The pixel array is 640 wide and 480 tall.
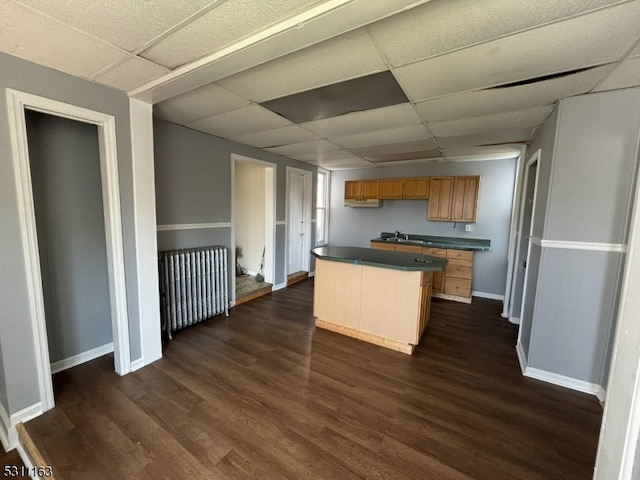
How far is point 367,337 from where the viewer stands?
2.97m

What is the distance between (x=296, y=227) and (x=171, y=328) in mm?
2855

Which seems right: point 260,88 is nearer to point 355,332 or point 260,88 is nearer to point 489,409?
point 355,332

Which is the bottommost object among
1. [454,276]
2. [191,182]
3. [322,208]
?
[454,276]

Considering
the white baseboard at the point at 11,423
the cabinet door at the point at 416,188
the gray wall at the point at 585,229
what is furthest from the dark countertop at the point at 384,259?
the white baseboard at the point at 11,423

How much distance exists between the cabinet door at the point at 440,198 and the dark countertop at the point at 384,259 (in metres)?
1.88

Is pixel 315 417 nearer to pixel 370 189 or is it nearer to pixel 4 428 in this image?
pixel 4 428

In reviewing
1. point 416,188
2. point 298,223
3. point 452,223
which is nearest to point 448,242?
point 452,223

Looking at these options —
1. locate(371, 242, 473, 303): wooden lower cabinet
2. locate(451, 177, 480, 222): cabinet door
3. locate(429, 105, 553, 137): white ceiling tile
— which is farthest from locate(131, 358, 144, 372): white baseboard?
locate(451, 177, 480, 222): cabinet door

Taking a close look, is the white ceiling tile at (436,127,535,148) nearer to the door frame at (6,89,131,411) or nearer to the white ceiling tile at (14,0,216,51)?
the white ceiling tile at (14,0,216,51)

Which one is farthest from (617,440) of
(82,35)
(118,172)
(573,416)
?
(118,172)

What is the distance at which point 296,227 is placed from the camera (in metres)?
5.21

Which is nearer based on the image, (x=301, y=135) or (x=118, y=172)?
(x=118, y=172)

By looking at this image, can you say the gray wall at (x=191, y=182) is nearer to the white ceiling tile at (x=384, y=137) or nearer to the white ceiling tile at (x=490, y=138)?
the white ceiling tile at (x=384, y=137)

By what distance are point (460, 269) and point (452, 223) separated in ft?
3.22
